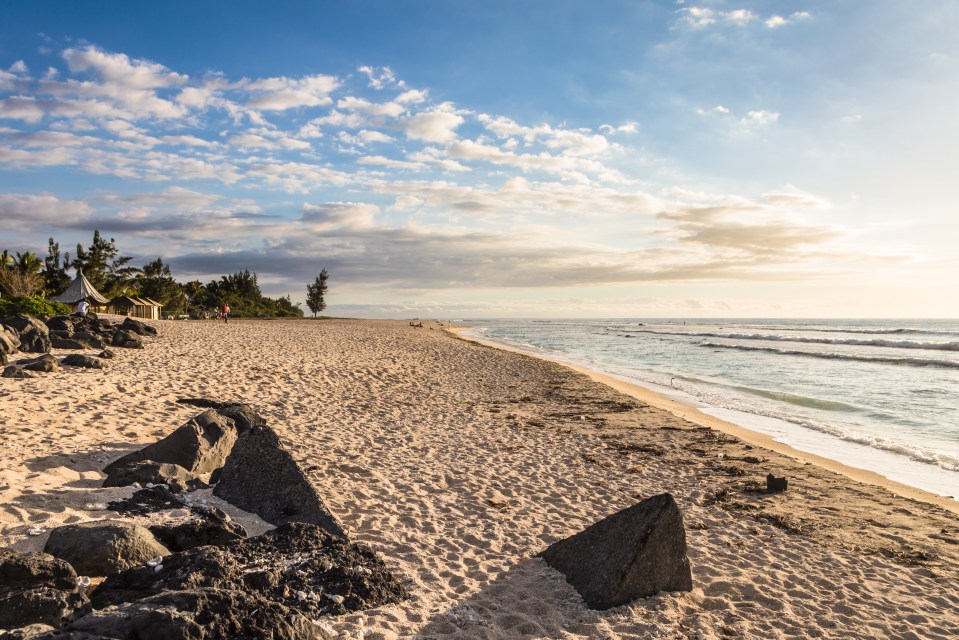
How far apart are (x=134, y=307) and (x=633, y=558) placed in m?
55.6

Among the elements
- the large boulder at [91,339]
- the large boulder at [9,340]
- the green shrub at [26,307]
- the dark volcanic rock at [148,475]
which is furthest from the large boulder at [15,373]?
the green shrub at [26,307]

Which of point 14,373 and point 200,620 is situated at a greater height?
point 200,620

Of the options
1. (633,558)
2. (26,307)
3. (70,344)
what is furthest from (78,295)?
(633,558)

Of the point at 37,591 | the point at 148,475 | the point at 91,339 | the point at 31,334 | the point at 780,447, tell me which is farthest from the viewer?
the point at 91,339

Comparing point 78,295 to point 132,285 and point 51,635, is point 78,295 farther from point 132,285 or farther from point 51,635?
point 51,635

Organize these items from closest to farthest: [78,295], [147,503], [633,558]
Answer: [633,558]
[147,503]
[78,295]

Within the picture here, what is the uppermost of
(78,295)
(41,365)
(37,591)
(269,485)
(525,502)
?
(78,295)

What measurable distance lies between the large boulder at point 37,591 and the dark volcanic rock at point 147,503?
180cm

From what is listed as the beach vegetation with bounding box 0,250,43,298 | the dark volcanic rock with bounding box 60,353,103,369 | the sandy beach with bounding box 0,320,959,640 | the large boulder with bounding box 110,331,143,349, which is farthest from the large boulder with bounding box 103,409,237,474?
the beach vegetation with bounding box 0,250,43,298

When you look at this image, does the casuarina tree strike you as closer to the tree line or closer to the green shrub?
the tree line

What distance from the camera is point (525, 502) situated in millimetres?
7852

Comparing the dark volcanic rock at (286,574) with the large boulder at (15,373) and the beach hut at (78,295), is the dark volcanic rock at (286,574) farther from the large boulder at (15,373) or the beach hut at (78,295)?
the beach hut at (78,295)

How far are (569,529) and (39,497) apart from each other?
5.93 m

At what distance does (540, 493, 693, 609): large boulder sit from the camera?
5.13 metres
